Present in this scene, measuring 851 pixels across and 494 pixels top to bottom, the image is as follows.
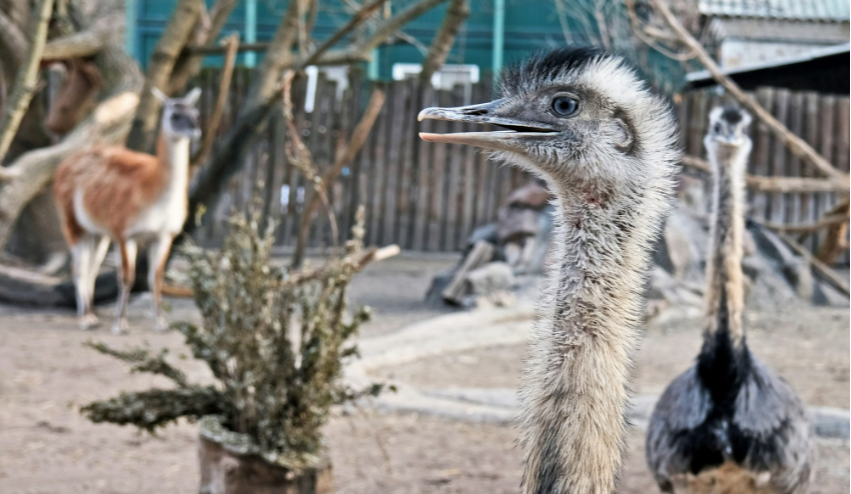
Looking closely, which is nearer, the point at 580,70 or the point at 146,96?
the point at 580,70

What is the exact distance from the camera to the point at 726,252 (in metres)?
3.56

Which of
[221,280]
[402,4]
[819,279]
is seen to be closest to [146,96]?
[221,280]

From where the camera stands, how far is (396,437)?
15.3ft

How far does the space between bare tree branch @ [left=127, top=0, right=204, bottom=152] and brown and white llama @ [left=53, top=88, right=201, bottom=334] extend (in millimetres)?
423

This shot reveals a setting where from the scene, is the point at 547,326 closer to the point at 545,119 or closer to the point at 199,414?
the point at 545,119

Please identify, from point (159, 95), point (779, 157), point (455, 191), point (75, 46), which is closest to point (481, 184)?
point (455, 191)

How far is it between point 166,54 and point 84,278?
193 centimetres

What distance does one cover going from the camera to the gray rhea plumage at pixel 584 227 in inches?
66.7

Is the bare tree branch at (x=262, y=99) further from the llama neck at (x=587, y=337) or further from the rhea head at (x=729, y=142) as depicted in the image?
the llama neck at (x=587, y=337)

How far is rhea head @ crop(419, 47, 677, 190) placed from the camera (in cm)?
186

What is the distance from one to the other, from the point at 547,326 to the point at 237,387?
1.58m

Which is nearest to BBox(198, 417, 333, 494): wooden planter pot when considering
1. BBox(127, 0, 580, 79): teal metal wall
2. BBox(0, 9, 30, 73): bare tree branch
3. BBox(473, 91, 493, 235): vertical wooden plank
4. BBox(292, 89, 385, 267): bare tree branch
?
BBox(292, 89, 385, 267): bare tree branch

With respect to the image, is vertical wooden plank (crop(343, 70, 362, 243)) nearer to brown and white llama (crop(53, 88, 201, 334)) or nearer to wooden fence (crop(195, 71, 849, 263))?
wooden fence (crop(195, 71, 849, 263))

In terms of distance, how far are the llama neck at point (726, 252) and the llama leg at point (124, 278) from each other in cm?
503
